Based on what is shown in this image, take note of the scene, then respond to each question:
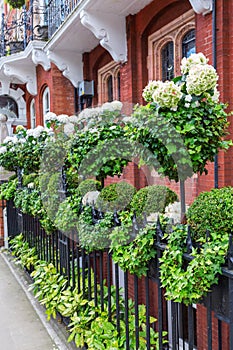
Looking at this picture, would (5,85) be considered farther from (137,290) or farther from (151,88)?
(137,290)

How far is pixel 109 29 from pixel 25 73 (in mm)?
4782

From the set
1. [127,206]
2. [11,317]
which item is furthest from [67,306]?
[127,206]

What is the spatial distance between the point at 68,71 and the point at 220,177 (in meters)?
5.17

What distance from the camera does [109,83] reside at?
25.2 feet

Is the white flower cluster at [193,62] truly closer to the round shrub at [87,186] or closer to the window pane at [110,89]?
the round shrub at [87,186]

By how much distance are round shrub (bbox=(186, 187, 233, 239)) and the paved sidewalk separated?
1861 mm

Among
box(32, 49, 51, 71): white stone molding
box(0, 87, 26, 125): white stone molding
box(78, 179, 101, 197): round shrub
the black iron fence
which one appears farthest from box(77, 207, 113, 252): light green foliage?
box(0, 87, 26, 125): white stone molding

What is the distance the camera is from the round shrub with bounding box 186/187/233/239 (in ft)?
6.98

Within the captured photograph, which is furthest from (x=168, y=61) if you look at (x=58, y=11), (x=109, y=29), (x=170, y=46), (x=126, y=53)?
(x=58, y=11)

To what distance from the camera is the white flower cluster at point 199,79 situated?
2244 millimetres

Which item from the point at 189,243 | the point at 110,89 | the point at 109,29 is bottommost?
the point at 189,243

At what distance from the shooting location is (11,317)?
3852 millimetres

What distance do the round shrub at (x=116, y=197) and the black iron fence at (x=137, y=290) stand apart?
0.53 meters

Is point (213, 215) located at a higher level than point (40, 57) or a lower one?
lower
